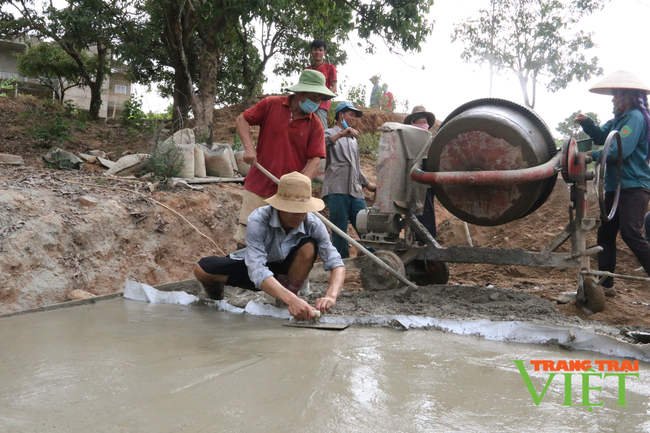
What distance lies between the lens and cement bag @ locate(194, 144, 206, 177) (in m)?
6.36

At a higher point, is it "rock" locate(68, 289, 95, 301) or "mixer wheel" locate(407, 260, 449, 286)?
"mixer wheel" locate(407, 260, 449, 286)

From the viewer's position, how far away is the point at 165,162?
589 cm

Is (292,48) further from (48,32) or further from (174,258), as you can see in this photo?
(174,258)

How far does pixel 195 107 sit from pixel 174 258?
12.3 ft

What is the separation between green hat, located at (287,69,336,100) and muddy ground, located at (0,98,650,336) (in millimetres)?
1559

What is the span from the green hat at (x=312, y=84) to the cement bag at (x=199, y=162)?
2.98 meters

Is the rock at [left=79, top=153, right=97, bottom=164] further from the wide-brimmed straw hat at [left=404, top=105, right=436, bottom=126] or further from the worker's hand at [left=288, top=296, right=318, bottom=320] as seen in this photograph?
the worker's hand at [left=288, top=296, right=318, bottom=320]

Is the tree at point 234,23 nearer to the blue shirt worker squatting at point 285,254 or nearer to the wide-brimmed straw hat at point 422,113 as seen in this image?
the wide-brimmed straw hat at point 422,113

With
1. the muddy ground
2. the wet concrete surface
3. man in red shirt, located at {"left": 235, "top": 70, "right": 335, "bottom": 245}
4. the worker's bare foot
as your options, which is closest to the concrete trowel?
the wet concrete surface

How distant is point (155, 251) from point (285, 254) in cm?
228

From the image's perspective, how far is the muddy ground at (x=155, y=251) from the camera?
12.3ft

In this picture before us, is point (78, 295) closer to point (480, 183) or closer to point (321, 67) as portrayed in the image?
point (480, 183)

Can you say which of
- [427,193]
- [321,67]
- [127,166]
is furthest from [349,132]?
[127,166]

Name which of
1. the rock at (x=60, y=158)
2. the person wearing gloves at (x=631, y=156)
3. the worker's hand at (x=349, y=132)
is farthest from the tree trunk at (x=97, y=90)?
the person wearing gloves at (x=631, y=156)
